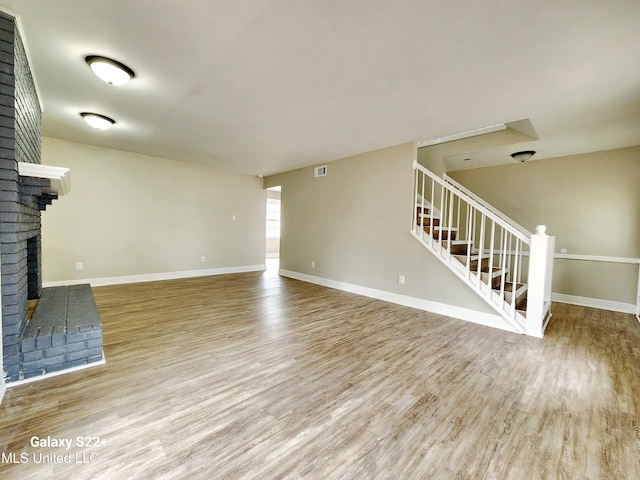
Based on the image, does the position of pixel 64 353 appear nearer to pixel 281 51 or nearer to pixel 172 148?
pixel 281 51

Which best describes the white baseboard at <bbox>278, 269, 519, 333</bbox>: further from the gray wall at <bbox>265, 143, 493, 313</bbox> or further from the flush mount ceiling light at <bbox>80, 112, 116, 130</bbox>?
the flush mount ceiling light at <bbox>80, 112, 116, 130</bbox>

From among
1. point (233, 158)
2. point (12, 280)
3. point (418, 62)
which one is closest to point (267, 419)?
point (12, 280)

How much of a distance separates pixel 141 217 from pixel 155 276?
4.01 feet

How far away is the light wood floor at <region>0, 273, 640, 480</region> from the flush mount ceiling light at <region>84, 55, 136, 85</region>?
2392 mm

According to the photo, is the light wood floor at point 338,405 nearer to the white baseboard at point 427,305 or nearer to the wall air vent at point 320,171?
the white baseboard at point 427,305

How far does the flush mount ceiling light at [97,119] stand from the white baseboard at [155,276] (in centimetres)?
274

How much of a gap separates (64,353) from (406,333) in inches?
122

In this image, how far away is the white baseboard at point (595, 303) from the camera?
411cm

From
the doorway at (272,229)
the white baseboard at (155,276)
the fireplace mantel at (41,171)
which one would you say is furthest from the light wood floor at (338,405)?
the doorway at (272,229)

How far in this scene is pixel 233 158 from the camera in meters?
5.26

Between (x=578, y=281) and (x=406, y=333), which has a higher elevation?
(x=578, y=281)

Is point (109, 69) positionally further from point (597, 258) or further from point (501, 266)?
point (597, 258)

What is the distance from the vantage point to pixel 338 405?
5.80 feet

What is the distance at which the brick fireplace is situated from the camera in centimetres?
178
